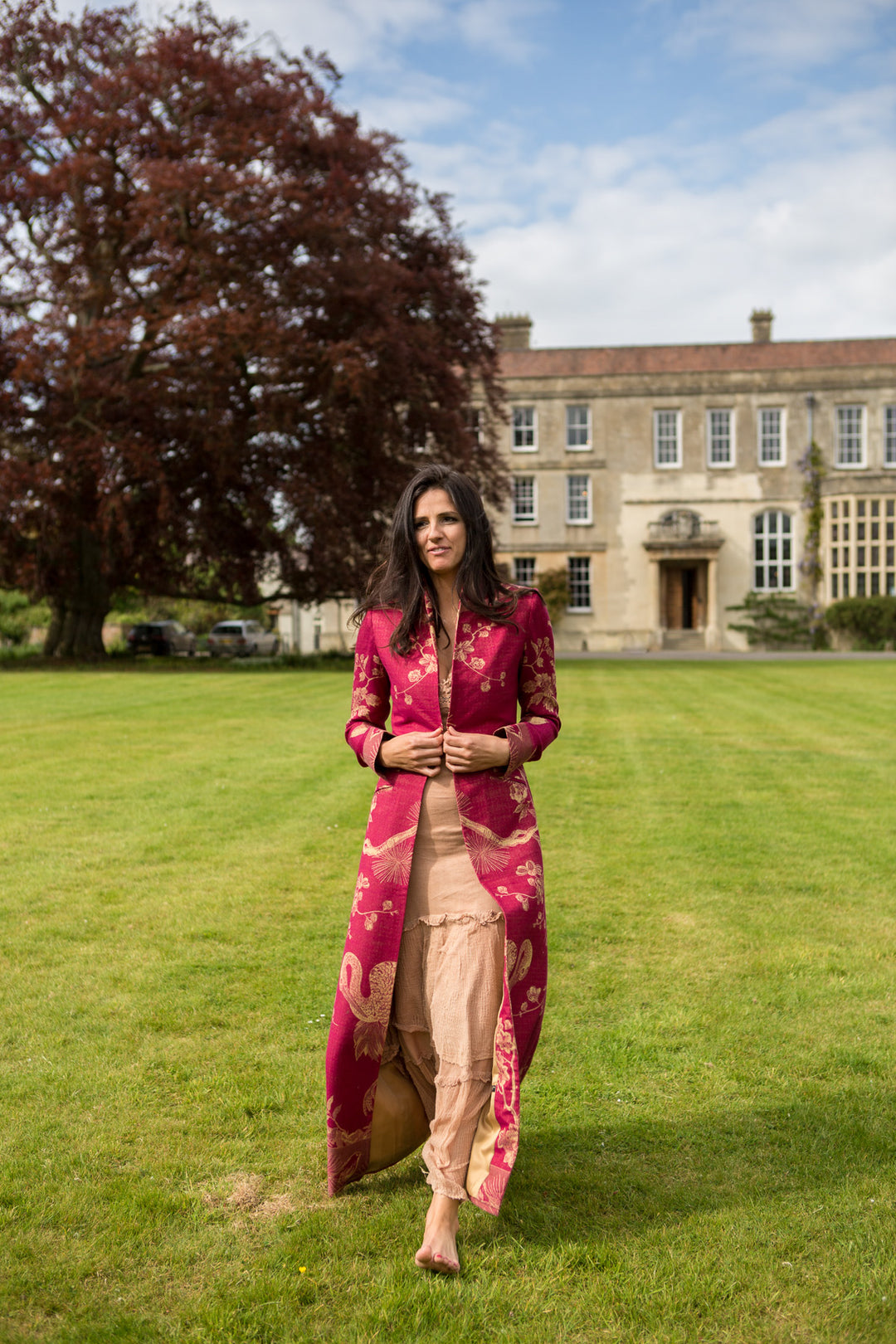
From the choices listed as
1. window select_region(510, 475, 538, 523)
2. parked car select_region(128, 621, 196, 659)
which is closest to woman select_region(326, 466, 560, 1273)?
parked car select_region(128, 621, 196, 659)

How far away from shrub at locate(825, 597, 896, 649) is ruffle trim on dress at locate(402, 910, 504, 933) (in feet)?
133

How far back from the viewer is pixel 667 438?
45312mm

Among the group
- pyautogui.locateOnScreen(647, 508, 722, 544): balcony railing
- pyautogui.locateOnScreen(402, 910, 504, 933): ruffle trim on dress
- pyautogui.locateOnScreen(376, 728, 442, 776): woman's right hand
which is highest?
pyautogui.locateOnScreen(647, 508, 722, 544): balcony railing

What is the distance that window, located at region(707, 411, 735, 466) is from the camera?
4494 centimetres

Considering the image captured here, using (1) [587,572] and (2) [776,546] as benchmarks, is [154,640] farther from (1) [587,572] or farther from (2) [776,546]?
(2) [776,546]

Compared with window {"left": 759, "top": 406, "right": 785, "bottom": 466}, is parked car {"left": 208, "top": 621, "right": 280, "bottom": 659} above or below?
below

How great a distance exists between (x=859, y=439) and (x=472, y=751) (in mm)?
45250

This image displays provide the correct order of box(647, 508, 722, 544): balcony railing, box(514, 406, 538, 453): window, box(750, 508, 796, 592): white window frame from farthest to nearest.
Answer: box(514, 406, 538, 453): window
box(647, 508, 722, 544): balcony railing
box(750, 508, 796, 592): white window frame

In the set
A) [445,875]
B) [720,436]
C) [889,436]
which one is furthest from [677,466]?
[445,875]

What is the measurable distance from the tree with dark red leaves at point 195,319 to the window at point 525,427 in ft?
65.5

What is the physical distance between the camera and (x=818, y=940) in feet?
18.1

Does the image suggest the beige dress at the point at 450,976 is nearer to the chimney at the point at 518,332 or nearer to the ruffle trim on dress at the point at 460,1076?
the ruffle trim on dress at the point at 460,1076

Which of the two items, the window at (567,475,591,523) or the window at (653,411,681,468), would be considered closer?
the window at (653,411,681,468)

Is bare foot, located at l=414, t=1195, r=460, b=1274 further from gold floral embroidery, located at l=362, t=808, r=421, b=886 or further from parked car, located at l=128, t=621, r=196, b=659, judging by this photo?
parked car, located at l=128, t=621, r=196, b=659
